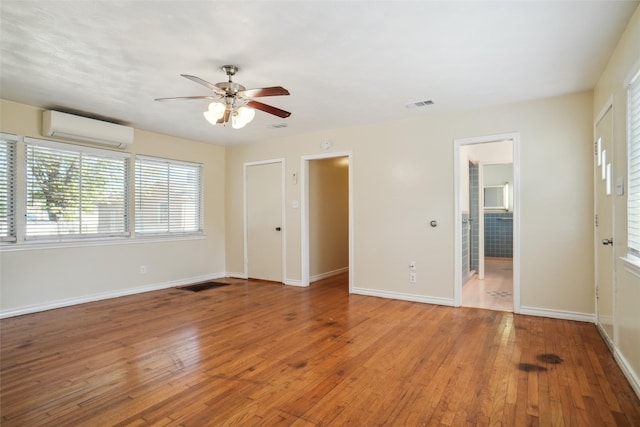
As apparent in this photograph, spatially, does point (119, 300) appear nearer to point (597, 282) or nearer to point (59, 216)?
point (59, 216)

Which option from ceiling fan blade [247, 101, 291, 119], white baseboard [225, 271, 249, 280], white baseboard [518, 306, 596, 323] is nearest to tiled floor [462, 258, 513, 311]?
white baseboard [518, 306, 596, 323]

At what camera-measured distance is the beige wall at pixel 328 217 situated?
19.4 ft

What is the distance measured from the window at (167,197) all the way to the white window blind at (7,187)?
1.44 m

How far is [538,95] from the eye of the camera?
374 centimetres

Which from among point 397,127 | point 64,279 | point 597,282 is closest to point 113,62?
point 64,279

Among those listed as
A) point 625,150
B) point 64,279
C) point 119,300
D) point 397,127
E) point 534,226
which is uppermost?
point 397,127

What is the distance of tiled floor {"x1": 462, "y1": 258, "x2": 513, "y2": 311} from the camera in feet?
14.3

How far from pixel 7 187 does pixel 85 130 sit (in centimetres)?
104

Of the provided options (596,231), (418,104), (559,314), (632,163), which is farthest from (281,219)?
(632,163)

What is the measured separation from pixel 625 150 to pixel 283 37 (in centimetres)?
255

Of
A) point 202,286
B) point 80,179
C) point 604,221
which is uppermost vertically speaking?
point 80,179

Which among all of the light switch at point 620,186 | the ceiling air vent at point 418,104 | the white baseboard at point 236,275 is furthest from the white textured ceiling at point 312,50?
A: the white baseboard at point 236,275

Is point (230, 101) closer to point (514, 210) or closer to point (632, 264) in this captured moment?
point (632, 264)

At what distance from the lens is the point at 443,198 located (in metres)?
4.39
